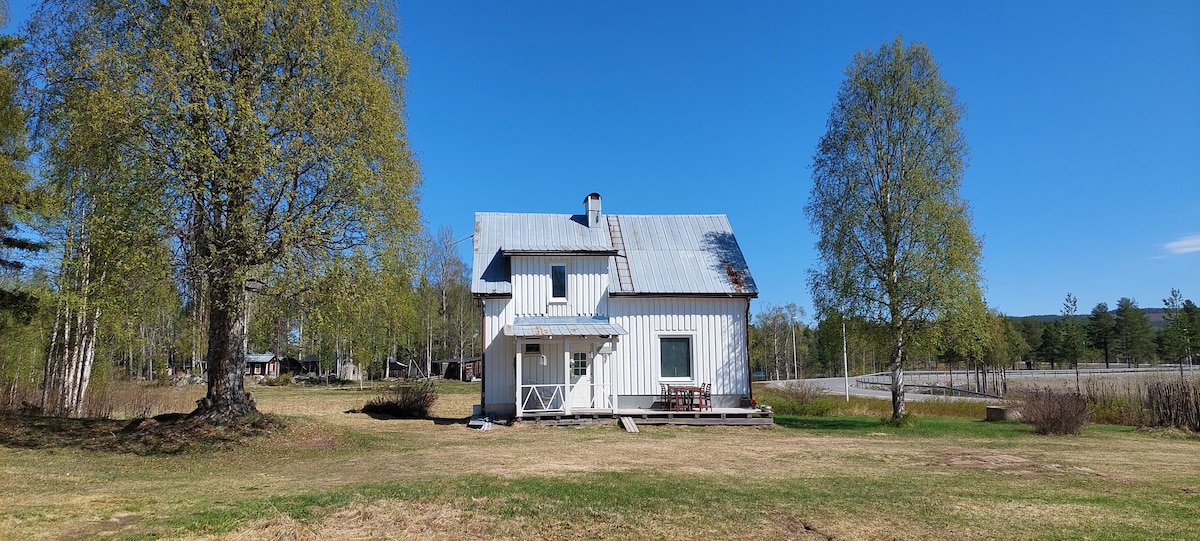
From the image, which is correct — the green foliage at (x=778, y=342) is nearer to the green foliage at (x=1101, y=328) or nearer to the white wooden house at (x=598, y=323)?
the green foliage at (x=1101, y=328)

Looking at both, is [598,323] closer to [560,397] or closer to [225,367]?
[560,397]

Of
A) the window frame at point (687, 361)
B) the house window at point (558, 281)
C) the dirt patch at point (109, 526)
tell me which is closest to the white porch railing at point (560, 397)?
the window frame at point (687, 361)

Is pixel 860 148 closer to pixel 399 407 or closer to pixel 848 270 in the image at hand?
pixel 848 270

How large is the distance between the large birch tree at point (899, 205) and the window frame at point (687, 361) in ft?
15.9

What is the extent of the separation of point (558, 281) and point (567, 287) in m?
0.36

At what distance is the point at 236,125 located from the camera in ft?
43.2

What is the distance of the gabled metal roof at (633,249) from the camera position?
22.5 m

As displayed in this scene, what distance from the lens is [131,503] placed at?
26.1 ft

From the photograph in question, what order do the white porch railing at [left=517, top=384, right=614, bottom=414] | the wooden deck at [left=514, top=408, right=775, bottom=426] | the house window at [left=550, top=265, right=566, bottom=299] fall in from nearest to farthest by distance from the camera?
the wooden deck at [left=514, top=408, right=775, bottom=426] → the white porch railing at [left=517, top=384, right=614, bottom=414] → the house window at [left=550, top=265, right=566, bottom=299]

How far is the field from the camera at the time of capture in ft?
23.4

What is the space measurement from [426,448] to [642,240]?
1243 centimetres

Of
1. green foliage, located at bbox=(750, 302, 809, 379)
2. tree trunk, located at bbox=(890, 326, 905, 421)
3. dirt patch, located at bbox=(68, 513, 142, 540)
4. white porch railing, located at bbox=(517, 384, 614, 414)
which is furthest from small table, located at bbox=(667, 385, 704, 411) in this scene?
green foliage, located at bbox=(750, 302, 809, 379)

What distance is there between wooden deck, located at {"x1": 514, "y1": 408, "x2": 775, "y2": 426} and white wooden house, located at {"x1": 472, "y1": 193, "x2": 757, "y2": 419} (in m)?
0.24

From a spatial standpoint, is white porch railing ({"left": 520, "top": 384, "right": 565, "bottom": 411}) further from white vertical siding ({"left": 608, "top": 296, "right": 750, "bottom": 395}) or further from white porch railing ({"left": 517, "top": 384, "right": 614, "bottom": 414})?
white vertical siding ({"left": 608, "top": 296, "right": 750, "bottom": 395})
